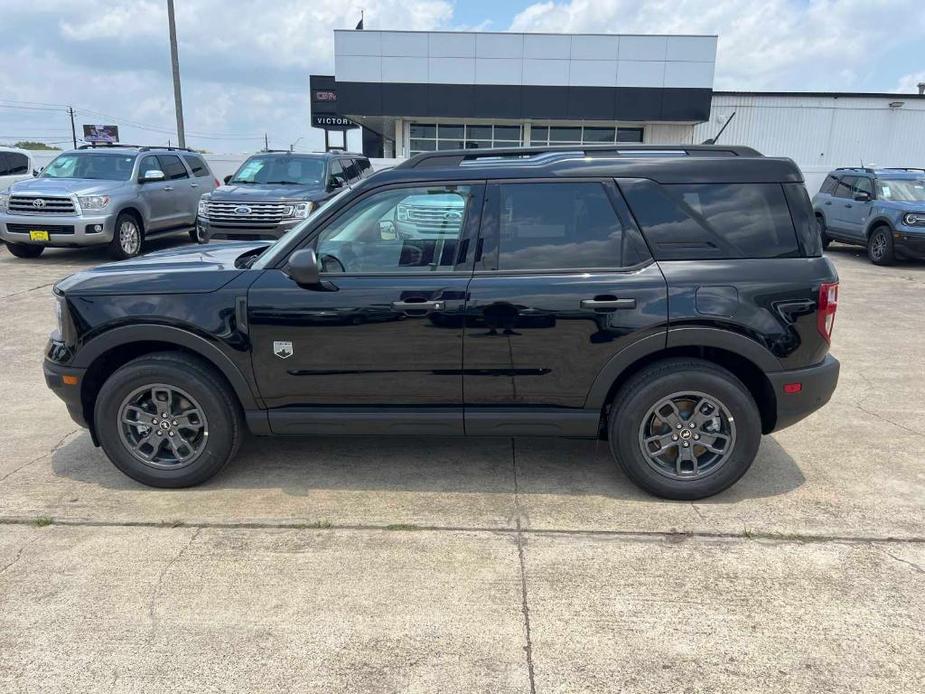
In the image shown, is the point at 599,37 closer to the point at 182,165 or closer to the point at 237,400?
the point at 182,165

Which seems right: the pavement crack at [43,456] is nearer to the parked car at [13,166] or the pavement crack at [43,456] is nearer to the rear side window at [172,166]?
the rear side window at [172,166]

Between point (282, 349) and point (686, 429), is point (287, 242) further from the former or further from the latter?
point (686, 429)

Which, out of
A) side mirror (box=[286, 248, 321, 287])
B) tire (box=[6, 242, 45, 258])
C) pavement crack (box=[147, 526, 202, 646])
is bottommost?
pavement crack (box=[147, 526, 202, 646])

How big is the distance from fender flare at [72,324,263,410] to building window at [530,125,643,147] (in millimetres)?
24441

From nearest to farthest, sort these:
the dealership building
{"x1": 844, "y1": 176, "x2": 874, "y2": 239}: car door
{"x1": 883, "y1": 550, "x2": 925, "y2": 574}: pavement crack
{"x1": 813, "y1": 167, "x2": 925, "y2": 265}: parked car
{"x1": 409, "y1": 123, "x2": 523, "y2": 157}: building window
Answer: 1. {"x1": 883, "y1": 550, "x2": 925, "y2": 574}: pavement crack
2. {"x1": 813, "y1": 167, "x2": 925, "y2": 265}: parked car
3. {"x1": 844, "y1": 176, "x2": 874, "y2": 239}: car door
4. the dealership building
5. {"x1": 409, "y1": 123, "x2": 523, "y2": 157}: building window

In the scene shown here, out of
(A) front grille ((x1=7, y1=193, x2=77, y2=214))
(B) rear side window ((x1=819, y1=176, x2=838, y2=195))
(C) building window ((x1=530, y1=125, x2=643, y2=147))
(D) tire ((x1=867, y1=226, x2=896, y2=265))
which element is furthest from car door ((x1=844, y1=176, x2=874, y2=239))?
(A) front grille ((x1=7, y1=193, x2=77, y2=214))

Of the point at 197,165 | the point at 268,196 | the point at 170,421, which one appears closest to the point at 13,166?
the point at 197,165

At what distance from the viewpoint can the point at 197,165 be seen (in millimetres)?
14758

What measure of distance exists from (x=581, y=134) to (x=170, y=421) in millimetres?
25356

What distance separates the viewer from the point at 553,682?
2.55 meters

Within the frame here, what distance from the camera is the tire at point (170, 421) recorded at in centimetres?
388

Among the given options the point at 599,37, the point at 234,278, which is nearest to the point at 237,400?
the point at 234,278

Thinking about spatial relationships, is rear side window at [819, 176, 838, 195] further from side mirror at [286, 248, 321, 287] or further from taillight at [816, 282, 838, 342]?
side mirror at [286, 248, 321, 287]

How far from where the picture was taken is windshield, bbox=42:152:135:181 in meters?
12.4
